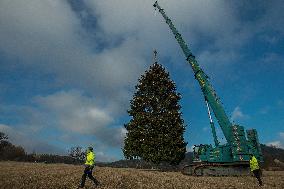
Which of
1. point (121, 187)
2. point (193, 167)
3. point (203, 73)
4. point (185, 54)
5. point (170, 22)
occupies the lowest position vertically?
point (121, 187)

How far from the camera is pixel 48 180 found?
61.3 feet

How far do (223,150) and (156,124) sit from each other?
8.51 m

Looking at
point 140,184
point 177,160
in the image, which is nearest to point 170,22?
point 177,160

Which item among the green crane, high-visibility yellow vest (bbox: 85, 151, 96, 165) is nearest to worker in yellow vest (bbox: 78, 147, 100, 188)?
high-visibility yellow vest (bbox: 85, 151, 96, 165)

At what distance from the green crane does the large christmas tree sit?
398cm

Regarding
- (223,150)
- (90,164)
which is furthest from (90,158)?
(223,150)

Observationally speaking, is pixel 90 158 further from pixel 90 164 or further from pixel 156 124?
pixel 156 124

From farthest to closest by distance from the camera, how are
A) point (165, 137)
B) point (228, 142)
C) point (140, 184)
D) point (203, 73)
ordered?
point (165, 137) < point (203, 73) < point (228, 142) < point (140, 184)

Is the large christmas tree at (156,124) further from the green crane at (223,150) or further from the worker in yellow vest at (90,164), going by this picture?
the worker in yellow vest at (90,164)

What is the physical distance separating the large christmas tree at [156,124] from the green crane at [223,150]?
3982mm

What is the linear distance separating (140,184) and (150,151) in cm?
1768

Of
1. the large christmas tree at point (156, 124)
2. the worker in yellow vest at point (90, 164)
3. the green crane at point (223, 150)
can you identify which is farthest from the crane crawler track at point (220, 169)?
the worker in yellow vest at point (90, 164)

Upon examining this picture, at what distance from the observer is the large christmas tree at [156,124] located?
119 feet

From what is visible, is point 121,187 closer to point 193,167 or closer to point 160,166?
point 193,167
